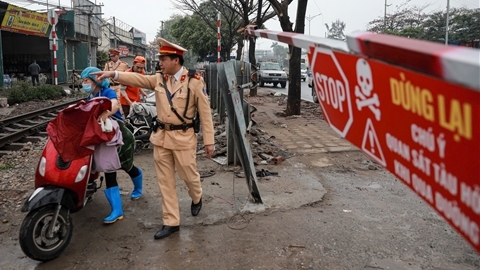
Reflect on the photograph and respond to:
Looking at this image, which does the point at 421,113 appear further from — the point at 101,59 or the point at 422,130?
the point at 101,59

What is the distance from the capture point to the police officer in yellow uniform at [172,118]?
12.0 ft

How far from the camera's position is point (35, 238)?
3.05 meters

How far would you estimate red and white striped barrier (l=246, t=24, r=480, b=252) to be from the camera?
945 mm

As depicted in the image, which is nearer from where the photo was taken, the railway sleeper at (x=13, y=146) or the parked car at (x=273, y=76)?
the railway sleeper at (x=13, y=146)

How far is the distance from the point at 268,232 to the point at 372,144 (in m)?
2.40

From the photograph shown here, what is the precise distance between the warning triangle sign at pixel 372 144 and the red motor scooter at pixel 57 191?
252cm

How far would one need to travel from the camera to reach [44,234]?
10.2 ft

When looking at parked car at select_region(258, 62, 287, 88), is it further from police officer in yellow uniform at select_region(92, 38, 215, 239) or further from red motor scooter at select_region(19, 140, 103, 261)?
red motor scooter at select_region(19, 140, 103, 261)

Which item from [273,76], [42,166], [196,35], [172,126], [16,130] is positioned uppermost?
[196,35]

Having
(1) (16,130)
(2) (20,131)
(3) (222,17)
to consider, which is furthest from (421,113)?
(3) (222,17)

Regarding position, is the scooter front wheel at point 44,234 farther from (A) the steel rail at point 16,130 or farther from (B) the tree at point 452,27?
(B) the tree at point 452,27

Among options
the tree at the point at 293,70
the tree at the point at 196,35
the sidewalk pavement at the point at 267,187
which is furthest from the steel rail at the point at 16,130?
the tree at the point at 196,35

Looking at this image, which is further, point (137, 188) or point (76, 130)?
point (137, 188)

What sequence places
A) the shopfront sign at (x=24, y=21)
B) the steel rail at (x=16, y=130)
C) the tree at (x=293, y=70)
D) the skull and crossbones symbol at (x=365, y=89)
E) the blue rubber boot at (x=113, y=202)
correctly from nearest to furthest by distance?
the skull and crossbones symbol at (x=365, y=89), the blue rubber boot at (x=113, y=202), the steel rail at (x=16, y=130), the tree at (x=293, y=70), the shopfront sign at (x=24, y=21)
